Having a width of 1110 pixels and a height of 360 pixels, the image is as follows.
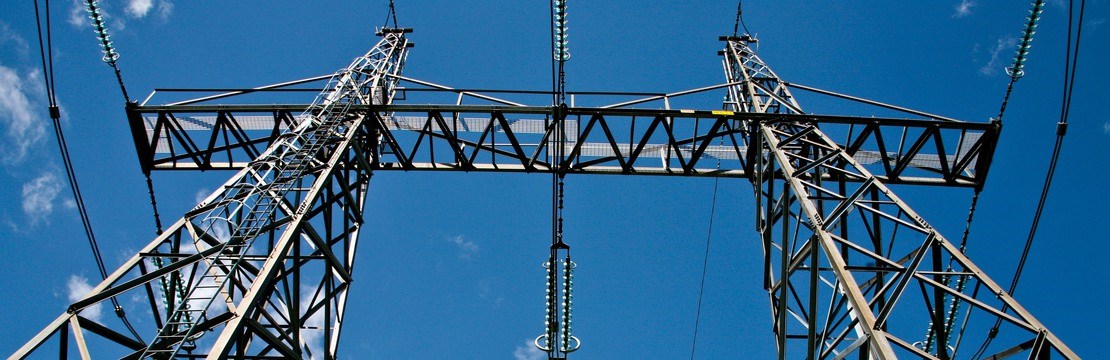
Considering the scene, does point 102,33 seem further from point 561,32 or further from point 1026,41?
point 1026,41

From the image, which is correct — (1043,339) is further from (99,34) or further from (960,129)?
(99,34)

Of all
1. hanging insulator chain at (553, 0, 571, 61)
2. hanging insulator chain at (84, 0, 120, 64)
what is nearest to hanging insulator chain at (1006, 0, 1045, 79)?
hanging insulator chain at (553, 0, 571, 61)

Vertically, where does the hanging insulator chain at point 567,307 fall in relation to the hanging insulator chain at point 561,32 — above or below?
below

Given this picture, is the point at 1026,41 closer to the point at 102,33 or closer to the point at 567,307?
the point at 567,307

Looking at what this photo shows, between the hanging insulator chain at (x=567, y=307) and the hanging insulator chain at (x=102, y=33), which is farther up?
the hanging insulator chain at (x=102, y=33)

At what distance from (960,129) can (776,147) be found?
211 inches

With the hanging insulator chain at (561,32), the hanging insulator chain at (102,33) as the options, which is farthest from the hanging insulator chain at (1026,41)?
the hanging insulator chain at (102,33)

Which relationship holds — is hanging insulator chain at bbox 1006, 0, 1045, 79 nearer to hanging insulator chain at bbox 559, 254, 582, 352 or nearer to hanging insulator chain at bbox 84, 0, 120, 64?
hanging insulator chain at bbox 559, 254, 582, 352

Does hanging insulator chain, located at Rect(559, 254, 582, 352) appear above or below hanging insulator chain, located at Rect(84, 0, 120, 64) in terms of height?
below

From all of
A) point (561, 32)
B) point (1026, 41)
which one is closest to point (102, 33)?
point (561, 32)

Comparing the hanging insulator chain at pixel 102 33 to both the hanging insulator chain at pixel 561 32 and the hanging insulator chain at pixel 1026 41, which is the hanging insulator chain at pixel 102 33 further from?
the hanging insulator chain at pixel 1026 41

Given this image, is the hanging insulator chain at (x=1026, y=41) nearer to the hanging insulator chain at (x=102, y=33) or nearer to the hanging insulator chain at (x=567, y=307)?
the hanging insulator chain at (x=567, y=307)

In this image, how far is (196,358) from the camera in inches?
442

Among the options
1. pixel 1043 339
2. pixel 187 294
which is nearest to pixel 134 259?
pixel 187 294
